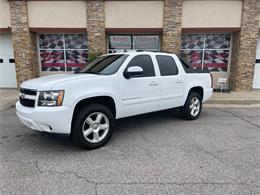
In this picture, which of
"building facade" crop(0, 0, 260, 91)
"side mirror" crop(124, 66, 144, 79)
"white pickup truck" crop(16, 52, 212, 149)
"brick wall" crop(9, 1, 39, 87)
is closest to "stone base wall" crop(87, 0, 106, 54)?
"building facade" crop(0, 0, 260, 91)

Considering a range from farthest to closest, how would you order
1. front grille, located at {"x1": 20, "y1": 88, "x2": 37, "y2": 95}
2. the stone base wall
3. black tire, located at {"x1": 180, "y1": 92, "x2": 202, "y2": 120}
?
the stone base wall
black tire, located at {"x1": 180, "y1": 92, "x2": 202, "y2": 120}
front grille, located at {"x1": 20, "y1": 88, "x2": 37, "y2": 95}

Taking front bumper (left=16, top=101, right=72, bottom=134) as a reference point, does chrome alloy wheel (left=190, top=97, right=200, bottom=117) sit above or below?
below

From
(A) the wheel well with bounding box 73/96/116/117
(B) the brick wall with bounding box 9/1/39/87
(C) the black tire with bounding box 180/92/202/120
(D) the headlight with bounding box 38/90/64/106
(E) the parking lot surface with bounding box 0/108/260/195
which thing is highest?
(B) the brick wall with bounding box 9/1/39/87

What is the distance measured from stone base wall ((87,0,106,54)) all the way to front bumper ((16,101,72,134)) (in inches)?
277

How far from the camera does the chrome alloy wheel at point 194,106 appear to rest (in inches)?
229

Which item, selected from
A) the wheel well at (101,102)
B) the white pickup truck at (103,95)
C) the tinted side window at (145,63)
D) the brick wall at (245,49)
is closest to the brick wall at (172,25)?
the brick wall at (245,49)

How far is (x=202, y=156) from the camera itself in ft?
11.8

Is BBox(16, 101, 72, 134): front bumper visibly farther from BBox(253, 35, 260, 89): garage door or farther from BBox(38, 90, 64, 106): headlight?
BBox(253, 35, 260, 89): garage door

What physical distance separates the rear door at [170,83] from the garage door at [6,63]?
9.26 meters

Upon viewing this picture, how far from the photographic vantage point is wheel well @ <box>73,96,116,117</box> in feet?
12.3

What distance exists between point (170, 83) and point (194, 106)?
1344 millimetres

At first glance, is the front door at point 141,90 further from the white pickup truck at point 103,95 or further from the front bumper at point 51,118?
the front bumper at point 51,118

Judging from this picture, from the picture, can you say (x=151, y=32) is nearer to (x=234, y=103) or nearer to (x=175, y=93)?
(x=234, y=103)

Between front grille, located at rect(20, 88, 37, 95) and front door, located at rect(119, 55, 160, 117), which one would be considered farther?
front door, located at rect(119, 55, 160, 117)
